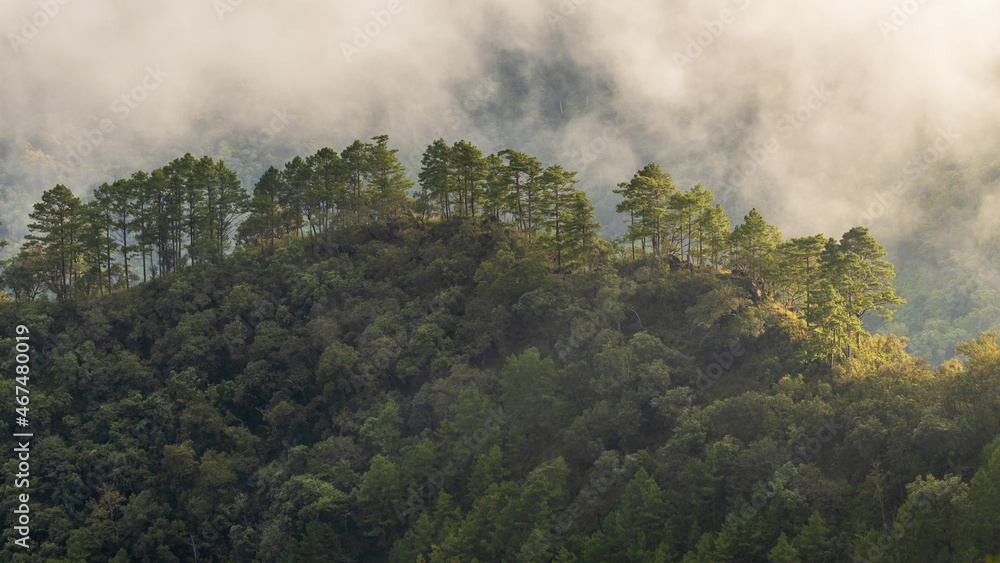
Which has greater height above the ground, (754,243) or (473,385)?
(754,243)

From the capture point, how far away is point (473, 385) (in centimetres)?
6969

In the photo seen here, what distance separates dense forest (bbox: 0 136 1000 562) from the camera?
2153 inches

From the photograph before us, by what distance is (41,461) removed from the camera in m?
74.8

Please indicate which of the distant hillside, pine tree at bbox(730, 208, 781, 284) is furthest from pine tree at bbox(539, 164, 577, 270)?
pine tree at bbox(730, 208, 781, 284)

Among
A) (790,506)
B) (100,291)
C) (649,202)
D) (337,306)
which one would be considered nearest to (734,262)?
(649,202)

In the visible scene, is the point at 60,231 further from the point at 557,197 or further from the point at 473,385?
the point at 557,197

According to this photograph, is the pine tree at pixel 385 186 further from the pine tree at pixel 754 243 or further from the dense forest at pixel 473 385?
the pine tree at pixel 754 243

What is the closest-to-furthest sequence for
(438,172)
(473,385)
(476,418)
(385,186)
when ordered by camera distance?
(476,418)
(473,385)
(438,172)
(385,186)

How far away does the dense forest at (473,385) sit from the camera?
179 feet

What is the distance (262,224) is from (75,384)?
2735 cm

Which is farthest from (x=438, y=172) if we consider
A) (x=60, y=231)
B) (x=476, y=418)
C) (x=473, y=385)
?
(x=60, y=231)

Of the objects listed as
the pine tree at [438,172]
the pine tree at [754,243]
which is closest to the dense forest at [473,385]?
the pine tree at [754,243]

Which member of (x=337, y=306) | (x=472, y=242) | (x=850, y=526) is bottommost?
(x=850, y=526)

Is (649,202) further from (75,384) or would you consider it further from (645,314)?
(75,384)
